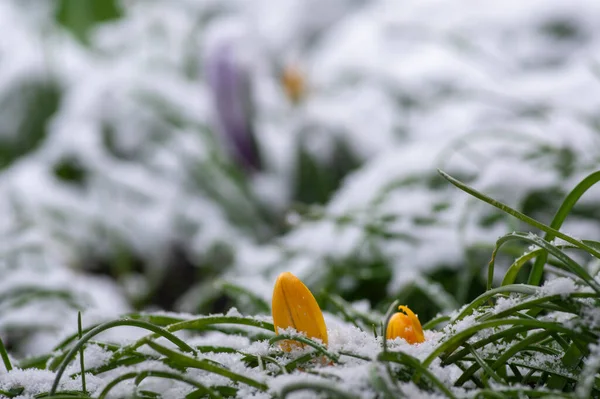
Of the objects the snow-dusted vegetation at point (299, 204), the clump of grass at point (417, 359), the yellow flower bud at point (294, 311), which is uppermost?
the snow-dusted vegetation at point (299, 204)

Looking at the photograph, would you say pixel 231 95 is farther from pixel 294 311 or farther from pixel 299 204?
pixel 294 311

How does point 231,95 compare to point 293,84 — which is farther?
point 293,84

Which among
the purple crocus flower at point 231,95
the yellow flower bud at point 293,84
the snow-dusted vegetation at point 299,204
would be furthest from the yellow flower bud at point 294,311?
the yellow flower bud at point 293,84

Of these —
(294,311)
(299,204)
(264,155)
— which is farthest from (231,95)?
(294,311)

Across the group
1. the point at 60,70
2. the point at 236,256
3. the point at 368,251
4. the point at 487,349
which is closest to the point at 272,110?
the point at 60,70

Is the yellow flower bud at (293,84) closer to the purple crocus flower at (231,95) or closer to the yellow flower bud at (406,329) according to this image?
the purple crocus flower at (231,95)

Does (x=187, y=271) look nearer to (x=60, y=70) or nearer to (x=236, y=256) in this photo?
(x=236, y=256)

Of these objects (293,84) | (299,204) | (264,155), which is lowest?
(299,204)
